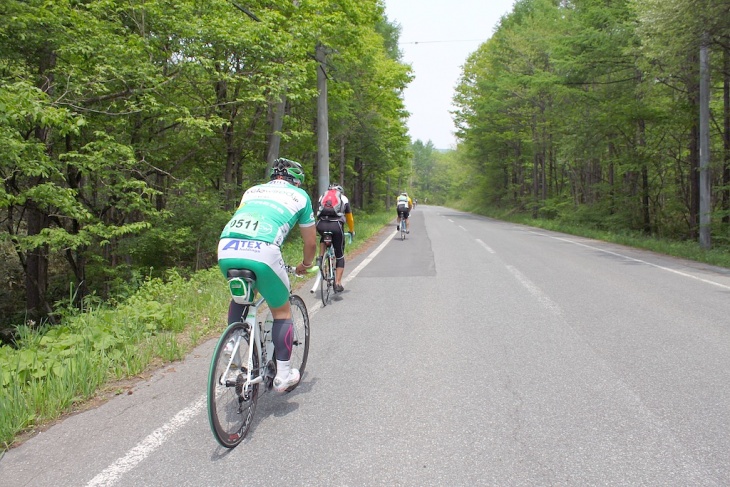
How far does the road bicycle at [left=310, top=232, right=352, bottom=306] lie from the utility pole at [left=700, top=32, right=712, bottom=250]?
1294 centimetres

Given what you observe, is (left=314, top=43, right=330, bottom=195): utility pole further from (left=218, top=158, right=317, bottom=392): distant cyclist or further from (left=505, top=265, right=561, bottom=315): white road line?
(left=218, top=158, right=317, bottom=392): distant cyclist

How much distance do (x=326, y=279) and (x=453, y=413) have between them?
397 centimetres

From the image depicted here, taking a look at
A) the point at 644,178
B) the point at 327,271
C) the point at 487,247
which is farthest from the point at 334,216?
the point at 644,178

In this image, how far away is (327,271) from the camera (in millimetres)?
6895

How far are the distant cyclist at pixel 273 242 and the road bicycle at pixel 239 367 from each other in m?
0.08

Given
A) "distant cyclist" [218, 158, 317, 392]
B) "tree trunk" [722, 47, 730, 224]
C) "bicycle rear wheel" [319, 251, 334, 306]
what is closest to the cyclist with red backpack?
"bicycle rear wheel" [319, 251, 334, 306]

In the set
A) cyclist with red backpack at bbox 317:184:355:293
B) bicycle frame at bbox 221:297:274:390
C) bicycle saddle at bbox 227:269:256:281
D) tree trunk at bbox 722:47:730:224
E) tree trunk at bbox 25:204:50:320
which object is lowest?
tree trunk at bbox 25:204:50:320

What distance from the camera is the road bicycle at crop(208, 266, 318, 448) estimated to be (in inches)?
104

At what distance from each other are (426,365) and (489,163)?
45.5 meters

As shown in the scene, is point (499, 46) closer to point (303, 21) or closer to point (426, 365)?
point (303, 21)

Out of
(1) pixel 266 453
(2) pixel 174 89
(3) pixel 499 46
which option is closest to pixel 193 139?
(2) pixel 174 89

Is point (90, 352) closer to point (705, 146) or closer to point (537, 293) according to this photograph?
point (537, 293)

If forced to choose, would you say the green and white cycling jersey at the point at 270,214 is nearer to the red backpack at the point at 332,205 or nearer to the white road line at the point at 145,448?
the white road line at the point at 145,448

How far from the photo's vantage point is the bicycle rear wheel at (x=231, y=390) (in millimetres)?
2605
